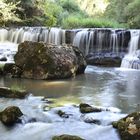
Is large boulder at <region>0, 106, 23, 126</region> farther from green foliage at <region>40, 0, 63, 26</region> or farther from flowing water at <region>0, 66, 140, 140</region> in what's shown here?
green foliage at <region>40, 0, 63, 26</region>

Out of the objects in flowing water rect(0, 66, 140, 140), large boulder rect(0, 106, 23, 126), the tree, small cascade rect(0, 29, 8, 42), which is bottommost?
flowing water rect(0, 66, 140, 140)

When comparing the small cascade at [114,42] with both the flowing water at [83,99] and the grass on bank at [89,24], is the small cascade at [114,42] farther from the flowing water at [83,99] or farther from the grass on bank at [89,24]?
the grass on bank at [89,24]

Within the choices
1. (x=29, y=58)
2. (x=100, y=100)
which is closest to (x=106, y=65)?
(x=29, y=58)

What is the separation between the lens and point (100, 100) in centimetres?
1090

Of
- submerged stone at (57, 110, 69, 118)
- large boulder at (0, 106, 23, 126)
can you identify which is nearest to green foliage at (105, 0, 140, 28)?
submerged stone at (57, 110, 69, 118)

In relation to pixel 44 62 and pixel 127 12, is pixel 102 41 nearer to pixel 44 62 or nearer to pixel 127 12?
pixel 44 62

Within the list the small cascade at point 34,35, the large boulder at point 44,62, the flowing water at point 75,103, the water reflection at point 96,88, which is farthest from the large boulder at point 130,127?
the small cascade at point 34,35

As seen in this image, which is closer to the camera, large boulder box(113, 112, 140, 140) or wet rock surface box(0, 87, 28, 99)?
large boulder box(113, 112, 140, 140)

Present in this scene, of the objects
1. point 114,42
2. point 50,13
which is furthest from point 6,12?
point 114,42

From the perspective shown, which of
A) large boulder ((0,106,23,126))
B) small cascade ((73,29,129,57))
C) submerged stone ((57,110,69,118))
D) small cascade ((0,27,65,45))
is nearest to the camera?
large boulder ((0,106,23,126))

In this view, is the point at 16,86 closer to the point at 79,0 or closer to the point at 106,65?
the point at 106,65

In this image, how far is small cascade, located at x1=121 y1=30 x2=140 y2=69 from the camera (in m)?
18.0

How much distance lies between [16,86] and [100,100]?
11.1 ft

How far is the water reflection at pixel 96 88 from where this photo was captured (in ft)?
35.7
